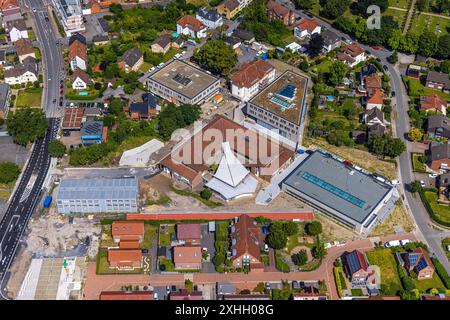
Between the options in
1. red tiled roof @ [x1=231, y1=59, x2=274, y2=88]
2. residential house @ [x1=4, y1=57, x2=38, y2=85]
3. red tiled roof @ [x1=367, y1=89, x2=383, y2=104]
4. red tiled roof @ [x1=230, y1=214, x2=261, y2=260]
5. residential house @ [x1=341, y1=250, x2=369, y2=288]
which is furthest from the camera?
residential house @ [x1=4, y1=57, x2=38, y2=85]

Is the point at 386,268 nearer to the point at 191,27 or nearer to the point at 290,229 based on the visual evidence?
the point at 290,229

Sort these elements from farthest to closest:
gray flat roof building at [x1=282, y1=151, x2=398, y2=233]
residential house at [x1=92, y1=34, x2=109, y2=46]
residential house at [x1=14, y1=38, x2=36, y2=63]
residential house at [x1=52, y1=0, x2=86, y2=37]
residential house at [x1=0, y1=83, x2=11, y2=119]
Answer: residential house at [x1=52, y1=0, x2=86, y2=37] → residential house at [x1=92, y1=34, x2=109, y2=46] → residential house at [x1=14, y1=38, x2=36, y2=63] → residential house at [x1=0, y1=83, x2=11, y2=119] → gray flat roof building at [x1=282, y1=151, x2=398, y2=233]

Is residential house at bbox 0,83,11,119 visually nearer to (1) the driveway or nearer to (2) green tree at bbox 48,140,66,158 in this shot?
(2) green tree at bbox 48,140,66,158

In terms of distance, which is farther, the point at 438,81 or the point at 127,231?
the point at 438,81

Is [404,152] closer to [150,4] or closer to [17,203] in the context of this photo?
[17,203]

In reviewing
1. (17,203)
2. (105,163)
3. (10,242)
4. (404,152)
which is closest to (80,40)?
(105,163)

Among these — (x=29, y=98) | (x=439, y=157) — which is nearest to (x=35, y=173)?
Result: (x=29, y=98)

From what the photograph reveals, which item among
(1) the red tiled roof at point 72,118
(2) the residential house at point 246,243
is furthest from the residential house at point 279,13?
(2) the residential house at point 246,243

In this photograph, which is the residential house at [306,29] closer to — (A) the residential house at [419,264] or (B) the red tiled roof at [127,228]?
(A) the residential house at [419,264]

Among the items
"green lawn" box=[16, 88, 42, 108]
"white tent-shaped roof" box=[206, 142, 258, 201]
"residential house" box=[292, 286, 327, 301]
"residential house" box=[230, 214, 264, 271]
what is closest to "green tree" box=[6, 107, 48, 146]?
"green lawn" box=[16, 88, 42, 108]
